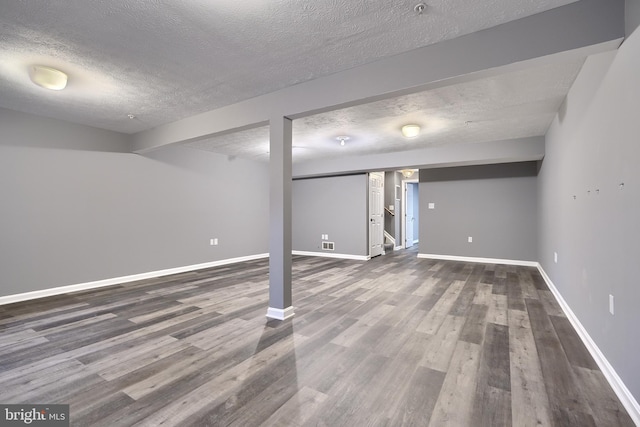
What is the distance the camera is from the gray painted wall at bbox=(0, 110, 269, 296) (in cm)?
369

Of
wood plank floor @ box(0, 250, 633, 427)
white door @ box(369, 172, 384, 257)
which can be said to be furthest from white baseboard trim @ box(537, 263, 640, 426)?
white door @ box(369, 172, 384, 257)

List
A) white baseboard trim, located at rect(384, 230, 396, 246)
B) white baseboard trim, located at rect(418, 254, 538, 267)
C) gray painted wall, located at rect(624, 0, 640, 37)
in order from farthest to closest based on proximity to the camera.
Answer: white baseboard trim, located at rect(384, 230, 396, 246), white baseboard trim, located at rect(418, 254, 538, 267), gray painted wall, located at rect(624, 0, 640, 37)

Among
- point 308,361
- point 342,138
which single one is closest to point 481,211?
point 342,138

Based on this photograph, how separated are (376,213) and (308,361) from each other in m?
5.65

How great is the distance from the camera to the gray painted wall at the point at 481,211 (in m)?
5.89

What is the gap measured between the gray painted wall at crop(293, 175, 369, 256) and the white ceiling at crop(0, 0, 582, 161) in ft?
10.0

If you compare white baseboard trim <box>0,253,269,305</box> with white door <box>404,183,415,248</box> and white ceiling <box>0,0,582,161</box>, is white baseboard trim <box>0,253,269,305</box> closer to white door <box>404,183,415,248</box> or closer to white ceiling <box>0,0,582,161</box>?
white ceiling <box>0,0,582,161</box>

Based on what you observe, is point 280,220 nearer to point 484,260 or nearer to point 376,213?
point 376,213

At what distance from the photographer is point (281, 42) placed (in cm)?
219

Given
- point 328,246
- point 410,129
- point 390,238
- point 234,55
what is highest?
point 234,55

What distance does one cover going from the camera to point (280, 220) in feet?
9.95

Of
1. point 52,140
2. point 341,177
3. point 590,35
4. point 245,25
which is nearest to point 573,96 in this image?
point 590,35

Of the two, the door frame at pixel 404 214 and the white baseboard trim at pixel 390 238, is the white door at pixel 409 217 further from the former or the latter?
the white baseboard trim at pixel 390 238

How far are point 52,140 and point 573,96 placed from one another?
626 cm
